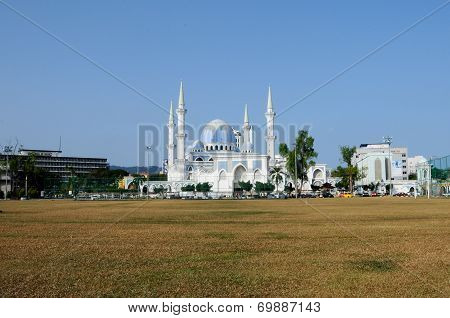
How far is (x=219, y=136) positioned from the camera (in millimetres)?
144000

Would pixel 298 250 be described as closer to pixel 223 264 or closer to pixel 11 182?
pixel 223 264

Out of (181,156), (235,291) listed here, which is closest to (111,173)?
(181,156)

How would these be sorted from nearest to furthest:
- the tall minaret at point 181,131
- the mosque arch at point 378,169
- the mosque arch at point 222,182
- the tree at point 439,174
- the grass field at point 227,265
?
the grass field at point 227,265 < the tree at point 439,174 < the mosque arch at point 222,182 < the tall minaret at point 181,131 < the mosque arch at point 378,169

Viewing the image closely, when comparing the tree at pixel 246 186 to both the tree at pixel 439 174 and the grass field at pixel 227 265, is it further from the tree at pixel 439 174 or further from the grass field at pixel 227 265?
the grass field at pixel 227 265

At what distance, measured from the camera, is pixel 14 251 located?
38.4 ft

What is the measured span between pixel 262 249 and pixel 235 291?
4851mm

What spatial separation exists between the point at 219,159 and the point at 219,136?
52.1 feet

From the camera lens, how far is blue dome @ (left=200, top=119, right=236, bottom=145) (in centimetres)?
14350

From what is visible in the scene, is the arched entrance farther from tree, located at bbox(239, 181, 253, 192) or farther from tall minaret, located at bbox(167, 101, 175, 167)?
tall minaret, located at bbox(167, 101, 175, 167)

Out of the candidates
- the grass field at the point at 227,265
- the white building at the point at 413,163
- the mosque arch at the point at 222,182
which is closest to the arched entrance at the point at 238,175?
the mosque arch at the point at 222,182

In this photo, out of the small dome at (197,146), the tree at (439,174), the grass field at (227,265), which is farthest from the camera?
the small dome at (197,146)

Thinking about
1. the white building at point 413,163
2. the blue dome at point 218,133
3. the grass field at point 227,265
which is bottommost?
the grass field at point 227,265

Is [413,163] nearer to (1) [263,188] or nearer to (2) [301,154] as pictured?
(1) [263,188]

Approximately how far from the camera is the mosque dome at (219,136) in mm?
143125
